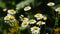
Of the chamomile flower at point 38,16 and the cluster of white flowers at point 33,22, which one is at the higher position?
the chamomile flower at point 38,16

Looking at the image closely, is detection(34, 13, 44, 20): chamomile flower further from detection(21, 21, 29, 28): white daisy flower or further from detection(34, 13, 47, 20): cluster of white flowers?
detection(21, 21, 29, 28): white daisy flower

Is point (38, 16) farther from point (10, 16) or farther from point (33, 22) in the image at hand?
point (10, 16)

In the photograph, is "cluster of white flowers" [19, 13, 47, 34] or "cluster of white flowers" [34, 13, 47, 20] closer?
"cluster of white flowers" [19, 13, 47, 34]

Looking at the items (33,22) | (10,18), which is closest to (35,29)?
(33,22)

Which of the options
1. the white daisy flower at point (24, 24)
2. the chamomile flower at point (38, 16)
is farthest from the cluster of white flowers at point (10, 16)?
the chamomile flower at point (38, 16)

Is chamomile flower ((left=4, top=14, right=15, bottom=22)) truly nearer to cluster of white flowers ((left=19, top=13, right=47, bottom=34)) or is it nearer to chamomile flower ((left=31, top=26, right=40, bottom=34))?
cluster of white flowers ((left=19, top=13, right=47, bottom=34))

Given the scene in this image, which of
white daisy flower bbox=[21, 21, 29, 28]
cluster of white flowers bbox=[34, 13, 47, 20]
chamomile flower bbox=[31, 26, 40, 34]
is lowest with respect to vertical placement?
chamomile flower bbox=[31, 26, 40, 34]

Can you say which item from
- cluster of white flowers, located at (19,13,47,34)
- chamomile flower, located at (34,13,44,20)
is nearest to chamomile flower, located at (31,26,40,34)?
cluster of white flowers, located at (19,13,47,34)

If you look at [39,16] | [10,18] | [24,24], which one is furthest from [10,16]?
[39,16]

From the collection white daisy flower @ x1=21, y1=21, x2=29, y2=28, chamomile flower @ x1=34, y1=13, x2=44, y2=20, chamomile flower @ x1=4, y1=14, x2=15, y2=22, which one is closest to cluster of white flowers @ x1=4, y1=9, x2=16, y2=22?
chamomile flower @ x1=4, y1=14, x2=15, y2=22

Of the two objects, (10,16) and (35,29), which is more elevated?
(10,16)

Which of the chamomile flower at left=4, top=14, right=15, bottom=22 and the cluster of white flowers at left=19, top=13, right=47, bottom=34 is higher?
the chamomile flower at left=4, top=14, right=15, bottom=22

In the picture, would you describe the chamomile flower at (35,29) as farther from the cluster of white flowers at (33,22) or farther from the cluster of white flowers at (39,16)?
the cluster of white flowers at (39,16)

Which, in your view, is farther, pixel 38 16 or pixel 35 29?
pixel 38 16
